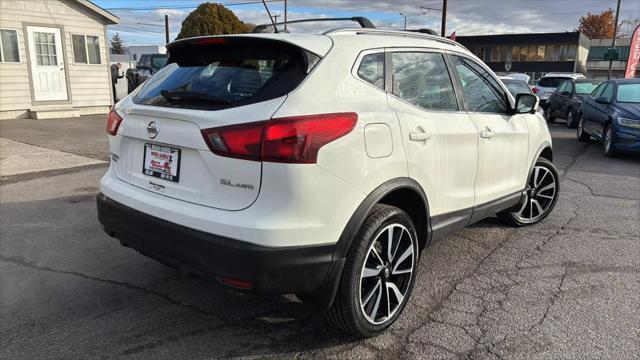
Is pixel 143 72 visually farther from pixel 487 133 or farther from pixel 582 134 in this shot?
pixel 487 133

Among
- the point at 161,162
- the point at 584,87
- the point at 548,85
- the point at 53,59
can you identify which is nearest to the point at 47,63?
the point at 53,59

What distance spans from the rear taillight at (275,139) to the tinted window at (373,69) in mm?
574

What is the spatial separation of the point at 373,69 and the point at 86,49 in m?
15.2

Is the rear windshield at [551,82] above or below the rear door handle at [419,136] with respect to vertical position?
below

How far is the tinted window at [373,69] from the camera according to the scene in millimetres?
3080

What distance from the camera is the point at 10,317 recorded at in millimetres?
3385

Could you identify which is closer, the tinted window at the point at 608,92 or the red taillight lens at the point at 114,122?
the red taillight lens at the point at 114,122

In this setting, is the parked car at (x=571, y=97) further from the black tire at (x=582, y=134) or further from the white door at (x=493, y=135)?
the white door at (x=493, y=135)

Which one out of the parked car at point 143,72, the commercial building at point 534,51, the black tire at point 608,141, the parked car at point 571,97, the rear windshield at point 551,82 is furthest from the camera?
the commercial building at point 534,51

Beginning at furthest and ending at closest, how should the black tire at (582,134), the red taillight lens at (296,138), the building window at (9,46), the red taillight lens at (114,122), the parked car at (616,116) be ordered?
the building window at (9,46) < the black tire at (582,134) < the parked car at (616,116) < the red taillight lens at (114,122) < the red taillight lens at (296,138)

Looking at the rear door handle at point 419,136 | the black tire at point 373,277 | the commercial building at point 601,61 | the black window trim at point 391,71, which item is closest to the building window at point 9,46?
the black window trim at point 391,71

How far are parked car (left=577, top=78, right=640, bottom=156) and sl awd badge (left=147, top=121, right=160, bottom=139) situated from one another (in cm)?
936

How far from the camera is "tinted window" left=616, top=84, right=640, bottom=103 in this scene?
33.4 ft

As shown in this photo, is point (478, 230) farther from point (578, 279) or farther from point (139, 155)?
point (139, 155)
